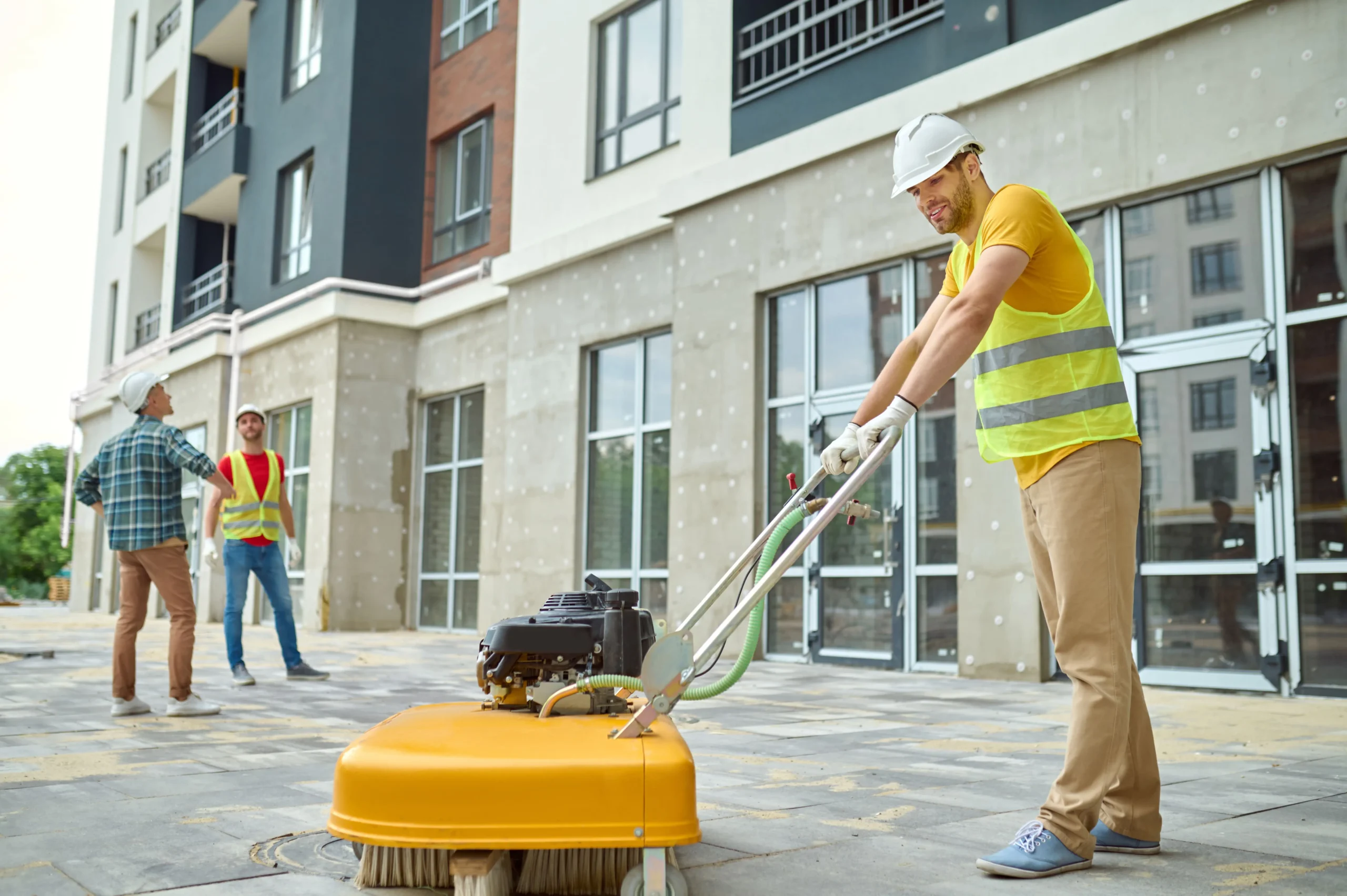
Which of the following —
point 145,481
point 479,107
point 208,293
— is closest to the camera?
point 145,481

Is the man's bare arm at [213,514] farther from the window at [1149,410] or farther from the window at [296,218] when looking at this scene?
the window at [296,218]

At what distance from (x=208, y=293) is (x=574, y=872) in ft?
70.2

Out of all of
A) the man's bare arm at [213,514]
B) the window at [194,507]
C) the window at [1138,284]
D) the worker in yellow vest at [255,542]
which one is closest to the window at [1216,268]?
the window at [1138,284]

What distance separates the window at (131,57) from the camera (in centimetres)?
2645

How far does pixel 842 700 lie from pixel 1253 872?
454cm

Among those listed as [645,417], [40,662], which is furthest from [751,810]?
[645,417]

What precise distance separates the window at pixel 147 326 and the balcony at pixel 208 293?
2.02 metres

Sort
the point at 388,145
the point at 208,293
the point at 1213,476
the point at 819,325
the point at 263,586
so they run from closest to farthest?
the point at 1213,476, the point at 263,586, the point at 819,325, the point at 388,145, the point at 208,293

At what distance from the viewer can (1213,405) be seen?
→ 7711 mm

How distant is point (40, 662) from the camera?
9.81 m

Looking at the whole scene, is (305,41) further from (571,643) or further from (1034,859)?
(1034,859)

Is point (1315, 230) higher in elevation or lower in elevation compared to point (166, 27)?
lower

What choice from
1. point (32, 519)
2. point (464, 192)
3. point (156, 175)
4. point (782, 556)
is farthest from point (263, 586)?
point (32, 519)

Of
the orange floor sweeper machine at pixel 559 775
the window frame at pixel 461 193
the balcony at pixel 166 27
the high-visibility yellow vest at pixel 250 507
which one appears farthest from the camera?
the balcony at pixel 166 27
